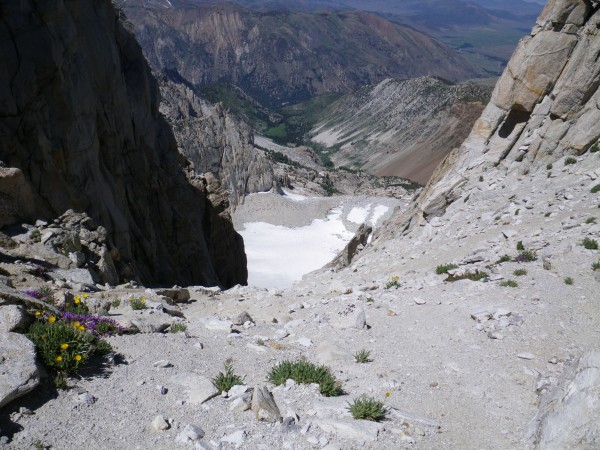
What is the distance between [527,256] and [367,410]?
9087mm

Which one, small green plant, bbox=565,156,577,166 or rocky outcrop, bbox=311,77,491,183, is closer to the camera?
small green plant, bbox=565,156,577,166

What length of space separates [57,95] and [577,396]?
59.8 feet

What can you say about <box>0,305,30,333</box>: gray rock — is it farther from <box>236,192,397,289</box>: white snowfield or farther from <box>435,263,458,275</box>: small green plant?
<box>236,192,397,289</box>: white snowfield

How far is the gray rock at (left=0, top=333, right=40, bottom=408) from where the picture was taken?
555 centimetres

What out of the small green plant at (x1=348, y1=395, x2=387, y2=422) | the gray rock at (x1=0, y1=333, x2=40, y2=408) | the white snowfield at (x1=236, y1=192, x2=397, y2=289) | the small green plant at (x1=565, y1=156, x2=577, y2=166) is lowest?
the white snowfield at (x1=236, y1=192, x2=397, y2=289)

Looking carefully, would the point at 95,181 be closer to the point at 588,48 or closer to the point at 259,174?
the point at 588,48

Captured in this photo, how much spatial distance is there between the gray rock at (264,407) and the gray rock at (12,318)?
330 cm

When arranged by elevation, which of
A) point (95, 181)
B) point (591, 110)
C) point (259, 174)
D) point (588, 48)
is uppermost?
point (588, 48)

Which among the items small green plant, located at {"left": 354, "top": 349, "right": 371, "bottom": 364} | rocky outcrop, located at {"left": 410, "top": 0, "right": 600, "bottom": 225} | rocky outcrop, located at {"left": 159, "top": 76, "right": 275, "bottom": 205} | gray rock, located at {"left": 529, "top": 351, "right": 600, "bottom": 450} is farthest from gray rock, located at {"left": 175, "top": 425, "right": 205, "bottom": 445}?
rocky outcrop, located at {"left": 159, "top": 76, "right": 275, "bottom": 205}

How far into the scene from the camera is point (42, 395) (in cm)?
597

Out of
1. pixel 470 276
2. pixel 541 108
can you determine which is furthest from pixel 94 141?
pixel 541 108

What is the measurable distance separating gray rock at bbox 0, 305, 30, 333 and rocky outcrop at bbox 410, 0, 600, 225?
64.8ft

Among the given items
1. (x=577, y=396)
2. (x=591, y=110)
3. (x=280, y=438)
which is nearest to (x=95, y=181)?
(x=280, y=438)

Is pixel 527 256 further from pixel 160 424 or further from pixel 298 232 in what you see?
pixel 298 232
